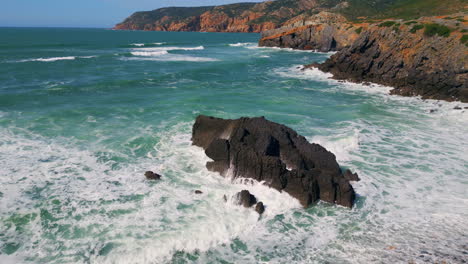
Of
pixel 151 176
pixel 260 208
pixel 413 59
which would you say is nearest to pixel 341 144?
pixel 260 208

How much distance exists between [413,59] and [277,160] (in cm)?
2918

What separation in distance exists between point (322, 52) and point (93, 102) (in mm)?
59133

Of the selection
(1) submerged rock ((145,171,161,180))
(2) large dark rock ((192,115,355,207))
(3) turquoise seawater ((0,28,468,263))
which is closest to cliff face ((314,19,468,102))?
(3) turquoise seawater ((0,28,468,263))

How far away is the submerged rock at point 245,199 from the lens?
11.6m

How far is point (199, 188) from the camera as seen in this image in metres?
13.0

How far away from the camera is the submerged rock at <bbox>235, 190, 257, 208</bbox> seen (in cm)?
1162

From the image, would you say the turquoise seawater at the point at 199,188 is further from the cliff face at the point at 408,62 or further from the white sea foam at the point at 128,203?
the cliff face at the point at 408,62

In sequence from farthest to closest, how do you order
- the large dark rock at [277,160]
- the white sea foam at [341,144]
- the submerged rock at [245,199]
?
the white sea foam at [341,144] → the large dark rock at [277,160] → the submerged rock at [245,199]

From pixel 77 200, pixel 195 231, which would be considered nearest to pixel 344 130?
pixel 195 231

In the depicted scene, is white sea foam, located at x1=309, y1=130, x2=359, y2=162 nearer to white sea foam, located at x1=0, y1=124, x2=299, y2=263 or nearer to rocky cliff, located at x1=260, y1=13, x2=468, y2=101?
white sea foam, located at x1=0, y1=124, x2=299, y2=263

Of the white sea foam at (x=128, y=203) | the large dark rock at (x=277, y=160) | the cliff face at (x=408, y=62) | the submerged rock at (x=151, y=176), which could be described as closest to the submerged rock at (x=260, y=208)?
the white sea foam at (x=128, y=203)

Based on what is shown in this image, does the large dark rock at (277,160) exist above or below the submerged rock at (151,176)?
above

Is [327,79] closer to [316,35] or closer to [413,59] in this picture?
[413,59]

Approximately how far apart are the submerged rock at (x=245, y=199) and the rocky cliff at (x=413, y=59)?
24.4 metres
